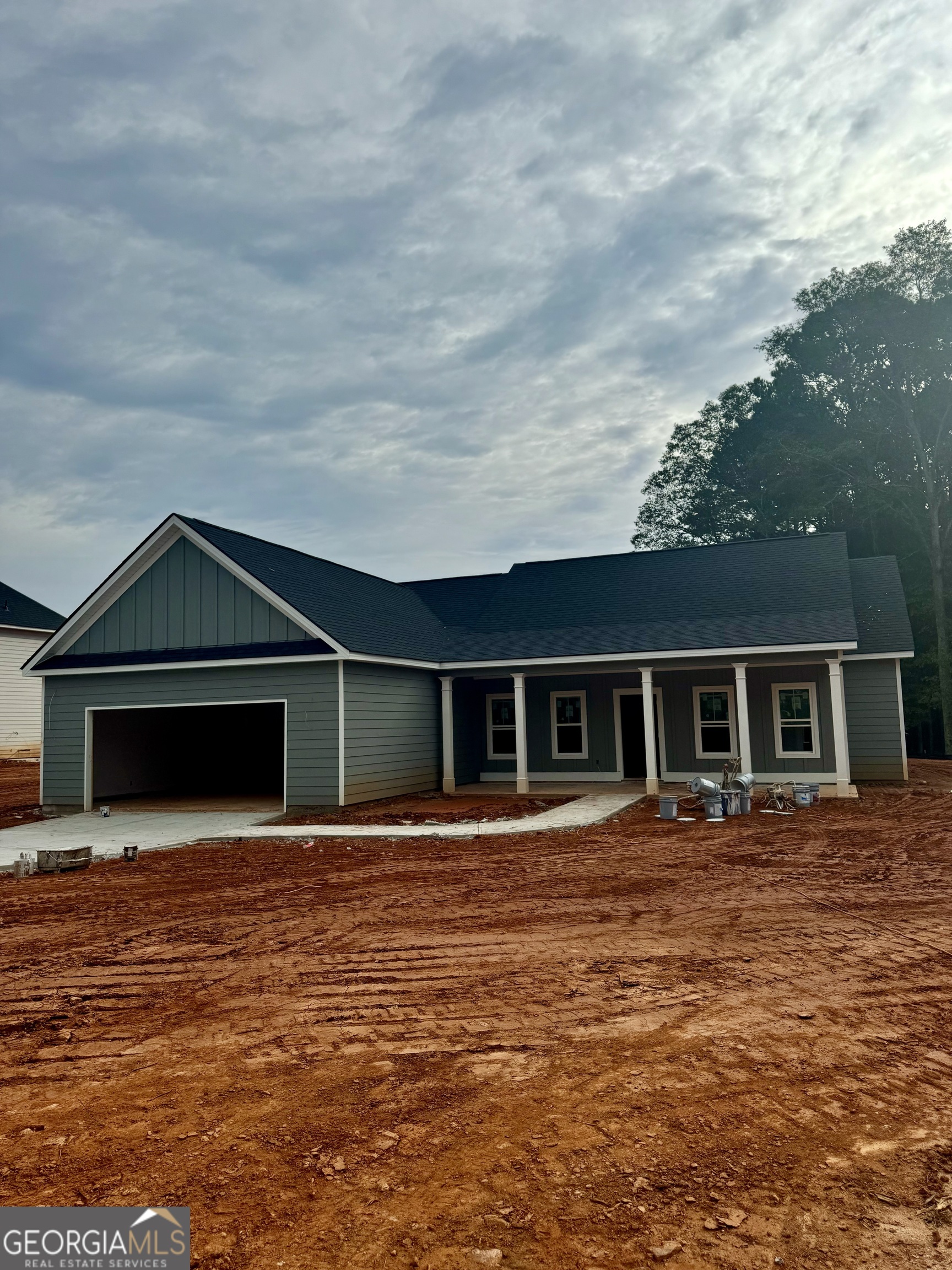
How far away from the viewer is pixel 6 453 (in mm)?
25969

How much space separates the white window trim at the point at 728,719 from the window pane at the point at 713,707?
51 mm

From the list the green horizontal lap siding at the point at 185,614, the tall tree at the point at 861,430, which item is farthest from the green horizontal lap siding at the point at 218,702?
the tall tree at the point at 861,430

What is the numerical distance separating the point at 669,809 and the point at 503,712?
7.64 meters

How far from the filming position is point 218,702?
16.1 meters

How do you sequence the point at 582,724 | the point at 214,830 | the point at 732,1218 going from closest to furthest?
the point at 732,1218 → the point at 214,830 → the point at 582,724

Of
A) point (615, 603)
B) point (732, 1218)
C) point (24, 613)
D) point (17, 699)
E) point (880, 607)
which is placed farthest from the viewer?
point (24, 613)

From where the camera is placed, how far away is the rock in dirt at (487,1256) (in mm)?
2617

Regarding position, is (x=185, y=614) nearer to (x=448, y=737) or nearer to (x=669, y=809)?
(x=448, y=737)

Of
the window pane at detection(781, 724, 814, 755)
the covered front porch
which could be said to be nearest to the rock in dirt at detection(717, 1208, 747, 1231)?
the covered front porch

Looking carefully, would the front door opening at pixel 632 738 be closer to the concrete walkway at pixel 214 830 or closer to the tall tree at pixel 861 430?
the concrete walkway at pixel 214 830

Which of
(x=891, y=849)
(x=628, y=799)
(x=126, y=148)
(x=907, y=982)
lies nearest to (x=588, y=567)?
(x=628, y=799)

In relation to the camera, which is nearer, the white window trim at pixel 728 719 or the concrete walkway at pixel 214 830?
the concrete walkway at pixel 214 830

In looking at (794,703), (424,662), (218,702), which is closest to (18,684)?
(218,702)

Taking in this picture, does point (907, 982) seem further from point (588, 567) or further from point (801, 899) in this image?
point (588, 567)
